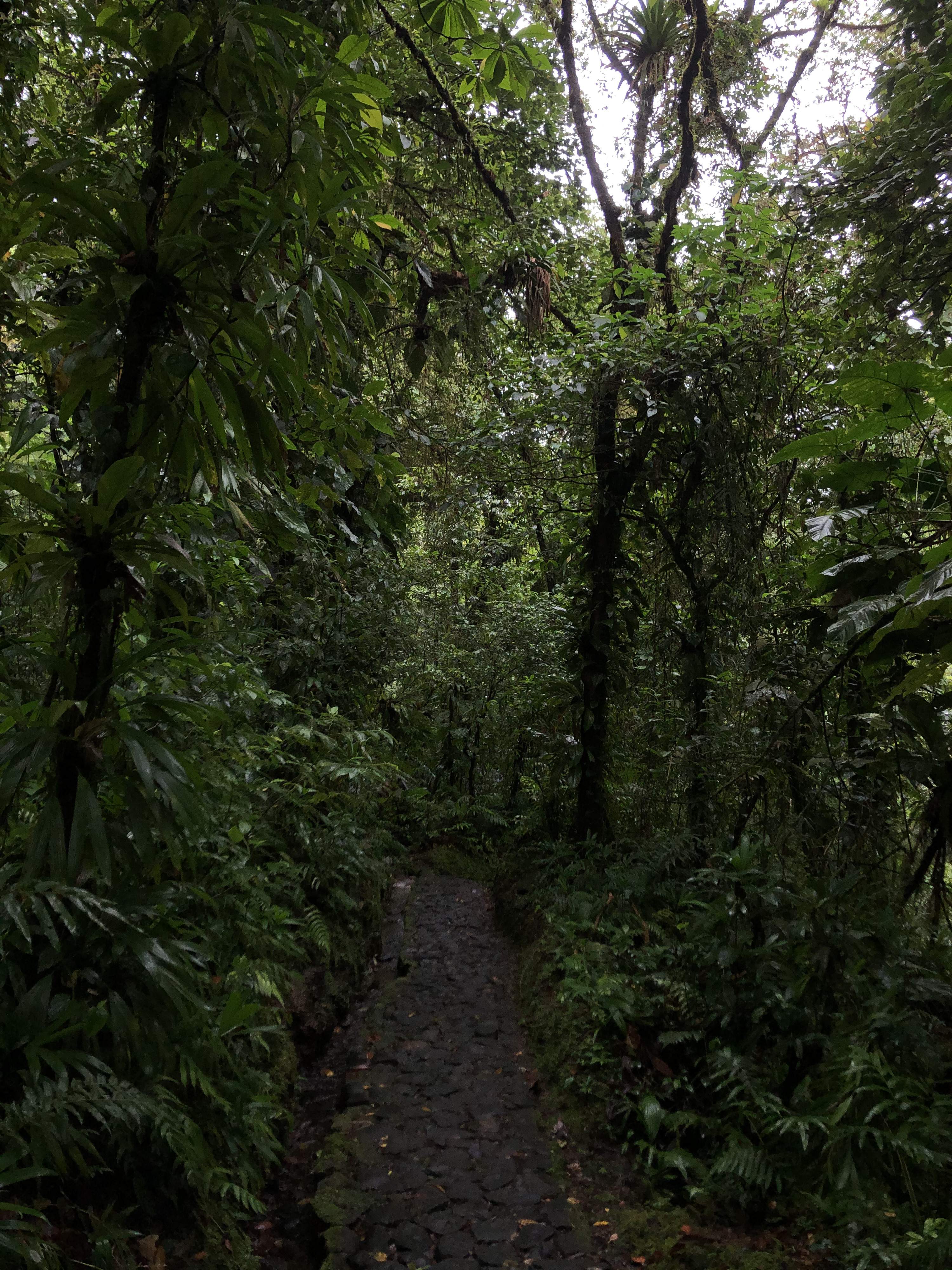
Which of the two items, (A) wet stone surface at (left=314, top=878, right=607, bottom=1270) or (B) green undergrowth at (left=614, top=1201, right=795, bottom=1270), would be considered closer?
(B) green undergrowth at (left=614, top=1201, right=795, bottom=1270)

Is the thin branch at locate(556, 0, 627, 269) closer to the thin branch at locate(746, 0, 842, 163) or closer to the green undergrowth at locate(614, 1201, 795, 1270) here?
the thin branch at locate(746, 0, 842, 163)

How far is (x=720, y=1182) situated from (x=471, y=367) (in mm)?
5228

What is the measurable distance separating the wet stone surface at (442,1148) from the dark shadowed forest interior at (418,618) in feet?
0.23

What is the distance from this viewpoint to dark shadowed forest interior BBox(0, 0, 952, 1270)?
6.35 feet

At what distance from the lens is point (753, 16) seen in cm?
881

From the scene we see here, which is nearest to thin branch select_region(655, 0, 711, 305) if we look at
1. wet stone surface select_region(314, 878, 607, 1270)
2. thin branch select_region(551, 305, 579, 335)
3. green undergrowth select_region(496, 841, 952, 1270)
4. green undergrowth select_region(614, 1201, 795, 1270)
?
thin branch select_region(551, 305, 579, 335)

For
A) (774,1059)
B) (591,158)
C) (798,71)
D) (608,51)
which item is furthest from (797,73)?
(774,1059)

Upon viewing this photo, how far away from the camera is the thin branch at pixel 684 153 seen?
5.48 meters

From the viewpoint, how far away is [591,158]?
20.7 ft

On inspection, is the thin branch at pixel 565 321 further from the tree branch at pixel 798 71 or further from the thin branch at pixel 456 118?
the tree branch at pixel 798 71

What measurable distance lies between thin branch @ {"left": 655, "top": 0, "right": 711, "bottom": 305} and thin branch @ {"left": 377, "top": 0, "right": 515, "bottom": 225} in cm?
119

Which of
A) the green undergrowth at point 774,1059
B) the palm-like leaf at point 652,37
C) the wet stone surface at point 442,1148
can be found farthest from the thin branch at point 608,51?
the wet stone surface at point 442,1148

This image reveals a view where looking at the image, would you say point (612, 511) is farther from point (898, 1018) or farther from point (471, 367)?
point (898, 1018)

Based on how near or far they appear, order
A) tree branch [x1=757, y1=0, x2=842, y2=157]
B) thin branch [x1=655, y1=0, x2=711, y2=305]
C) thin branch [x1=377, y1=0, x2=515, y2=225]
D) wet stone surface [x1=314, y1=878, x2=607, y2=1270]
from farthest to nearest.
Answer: tree branch [x1=757, y1=0, x2=842, y2=157], thin branch [x1=655, y1=0, x2=711, y2=305], thin branch [x1=377, y1=0, x2=515, y2=225], wet stone surface [x1=314, y1=878, x2=607, y2=1270]
